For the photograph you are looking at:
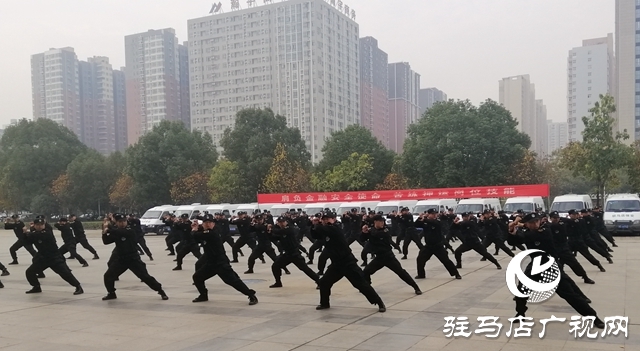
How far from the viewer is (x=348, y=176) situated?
1676 inches

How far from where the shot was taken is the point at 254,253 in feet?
42.0

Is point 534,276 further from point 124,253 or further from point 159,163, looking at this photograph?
point 159,163

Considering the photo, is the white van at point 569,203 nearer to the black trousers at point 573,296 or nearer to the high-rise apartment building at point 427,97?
the black trousers at point 573,296

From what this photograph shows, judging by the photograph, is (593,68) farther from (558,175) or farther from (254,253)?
(254,253)

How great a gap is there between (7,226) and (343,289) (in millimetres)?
10651

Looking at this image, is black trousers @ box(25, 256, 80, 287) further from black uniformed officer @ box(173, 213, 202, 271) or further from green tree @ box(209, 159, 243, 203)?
green tree @ box(209, 159, 243, 203)

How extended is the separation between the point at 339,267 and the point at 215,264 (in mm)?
2197

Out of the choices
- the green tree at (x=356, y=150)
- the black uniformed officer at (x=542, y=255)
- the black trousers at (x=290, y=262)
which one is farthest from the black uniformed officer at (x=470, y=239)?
the green tree at (x=356, y=150)

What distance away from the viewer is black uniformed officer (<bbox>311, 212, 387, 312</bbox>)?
8.20m

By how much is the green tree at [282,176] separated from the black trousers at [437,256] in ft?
98.4

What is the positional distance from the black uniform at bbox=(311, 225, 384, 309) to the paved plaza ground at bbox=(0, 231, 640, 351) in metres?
0.27

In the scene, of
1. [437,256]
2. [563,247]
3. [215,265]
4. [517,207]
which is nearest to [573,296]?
[563,247]

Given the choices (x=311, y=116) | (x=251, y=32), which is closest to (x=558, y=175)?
(x=311, y=116)

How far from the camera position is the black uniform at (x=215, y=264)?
8.95 m
